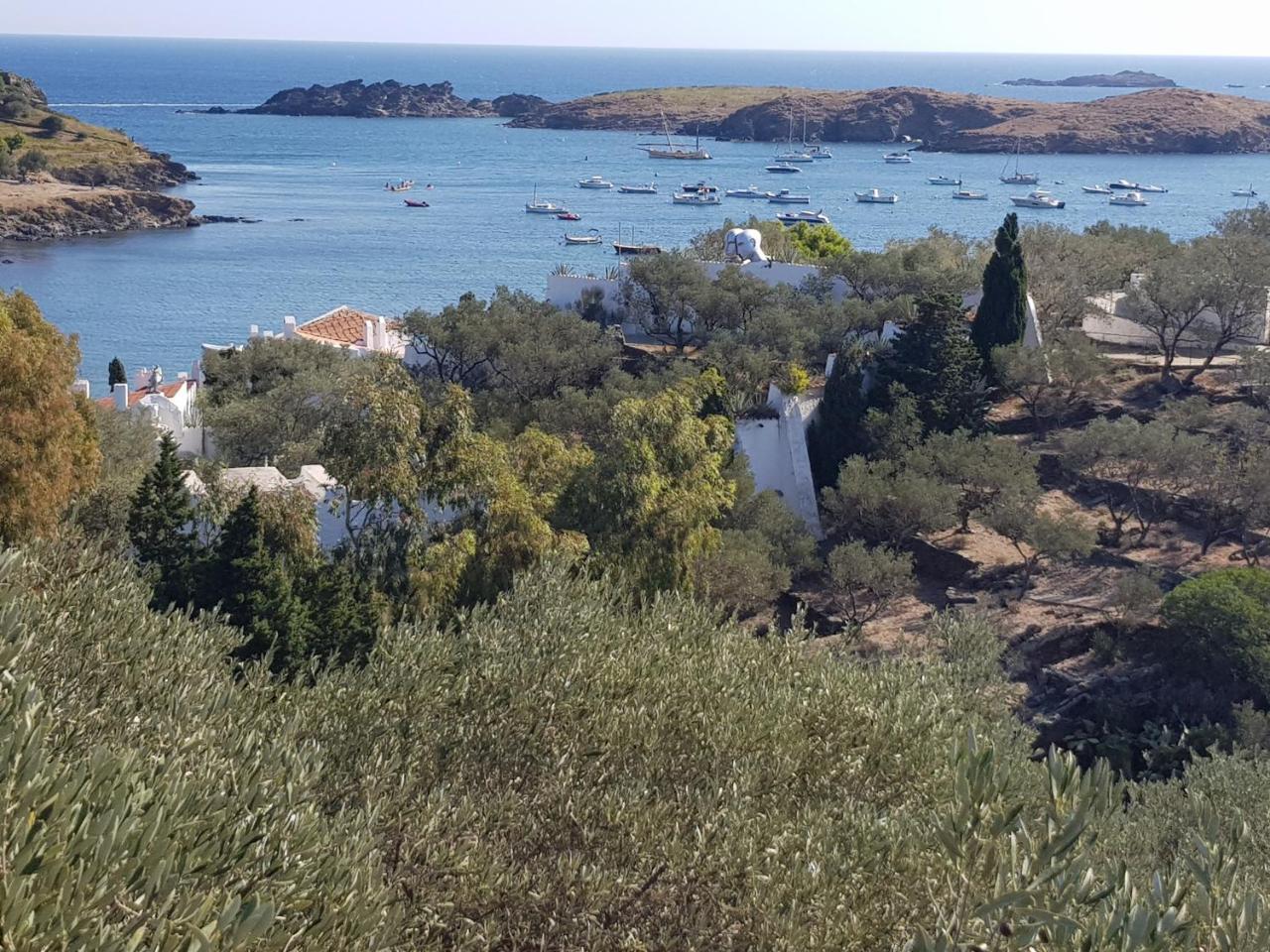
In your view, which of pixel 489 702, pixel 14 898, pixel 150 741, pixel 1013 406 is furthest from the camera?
pixel 1013 406

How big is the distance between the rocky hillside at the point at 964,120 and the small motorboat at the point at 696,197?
45850 mm

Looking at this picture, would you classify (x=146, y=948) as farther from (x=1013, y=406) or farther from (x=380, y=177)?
(x=380, y=177)

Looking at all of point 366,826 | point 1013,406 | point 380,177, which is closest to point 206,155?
point 380,177

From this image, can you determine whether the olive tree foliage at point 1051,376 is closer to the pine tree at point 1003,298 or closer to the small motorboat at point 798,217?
the pine tree at point 1003,298

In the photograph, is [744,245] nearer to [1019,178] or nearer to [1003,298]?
[1003,298]

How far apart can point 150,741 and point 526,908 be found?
203 centimetres

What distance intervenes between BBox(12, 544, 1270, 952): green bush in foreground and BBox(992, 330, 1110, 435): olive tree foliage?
45.5ft

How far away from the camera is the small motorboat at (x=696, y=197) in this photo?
90.2m

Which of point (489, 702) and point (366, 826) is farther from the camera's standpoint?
point (489, 702)

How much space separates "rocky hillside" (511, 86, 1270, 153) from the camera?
12756cm

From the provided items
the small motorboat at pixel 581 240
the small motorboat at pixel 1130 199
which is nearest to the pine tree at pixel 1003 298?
the small motorboat at pixel 581 240

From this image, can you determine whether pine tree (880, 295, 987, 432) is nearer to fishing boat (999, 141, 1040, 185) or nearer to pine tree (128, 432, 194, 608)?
pine tree (128, 432, 194, 608)

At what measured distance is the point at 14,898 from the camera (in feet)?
12.8

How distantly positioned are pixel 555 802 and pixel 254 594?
18.5 ft
